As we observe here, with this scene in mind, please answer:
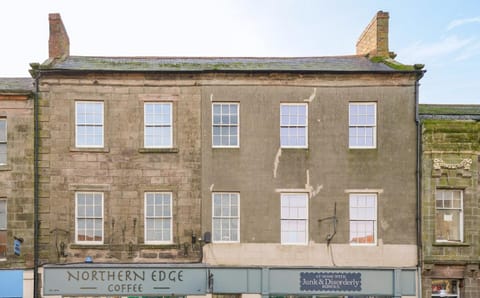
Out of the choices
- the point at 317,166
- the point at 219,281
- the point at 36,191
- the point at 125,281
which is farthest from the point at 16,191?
the point at 317,166

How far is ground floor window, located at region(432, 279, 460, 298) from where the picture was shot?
40.6 ft

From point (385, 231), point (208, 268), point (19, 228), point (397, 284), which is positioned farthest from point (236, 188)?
point (19, 228)

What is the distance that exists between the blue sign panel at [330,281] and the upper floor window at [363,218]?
1164 mm

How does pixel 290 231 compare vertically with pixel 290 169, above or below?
below

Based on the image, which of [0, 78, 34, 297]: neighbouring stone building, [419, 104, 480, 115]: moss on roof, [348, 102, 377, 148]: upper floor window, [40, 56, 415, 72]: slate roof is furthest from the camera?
[419, 104, 480, 115]: moss on roof

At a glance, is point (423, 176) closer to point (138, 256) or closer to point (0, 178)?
point (138, 256)

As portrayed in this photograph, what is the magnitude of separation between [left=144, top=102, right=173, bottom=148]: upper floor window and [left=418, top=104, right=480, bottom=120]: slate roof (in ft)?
28.8

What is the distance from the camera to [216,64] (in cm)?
1360

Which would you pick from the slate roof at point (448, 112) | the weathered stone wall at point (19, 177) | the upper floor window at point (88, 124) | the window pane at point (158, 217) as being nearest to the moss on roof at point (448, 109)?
the slate roof at point (448, 112)

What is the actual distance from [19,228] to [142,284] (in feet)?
14.7

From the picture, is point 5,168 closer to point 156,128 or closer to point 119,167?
point 119,167

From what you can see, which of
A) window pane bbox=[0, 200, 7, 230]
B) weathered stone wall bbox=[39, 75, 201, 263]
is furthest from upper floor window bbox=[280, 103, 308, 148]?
window pane bbox=[0, 200, 7, 230]

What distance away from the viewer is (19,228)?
1227cm

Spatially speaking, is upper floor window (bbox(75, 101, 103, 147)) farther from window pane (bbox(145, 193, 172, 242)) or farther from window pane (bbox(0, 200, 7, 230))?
window pane (bbox(0, 200, 7, 230))
